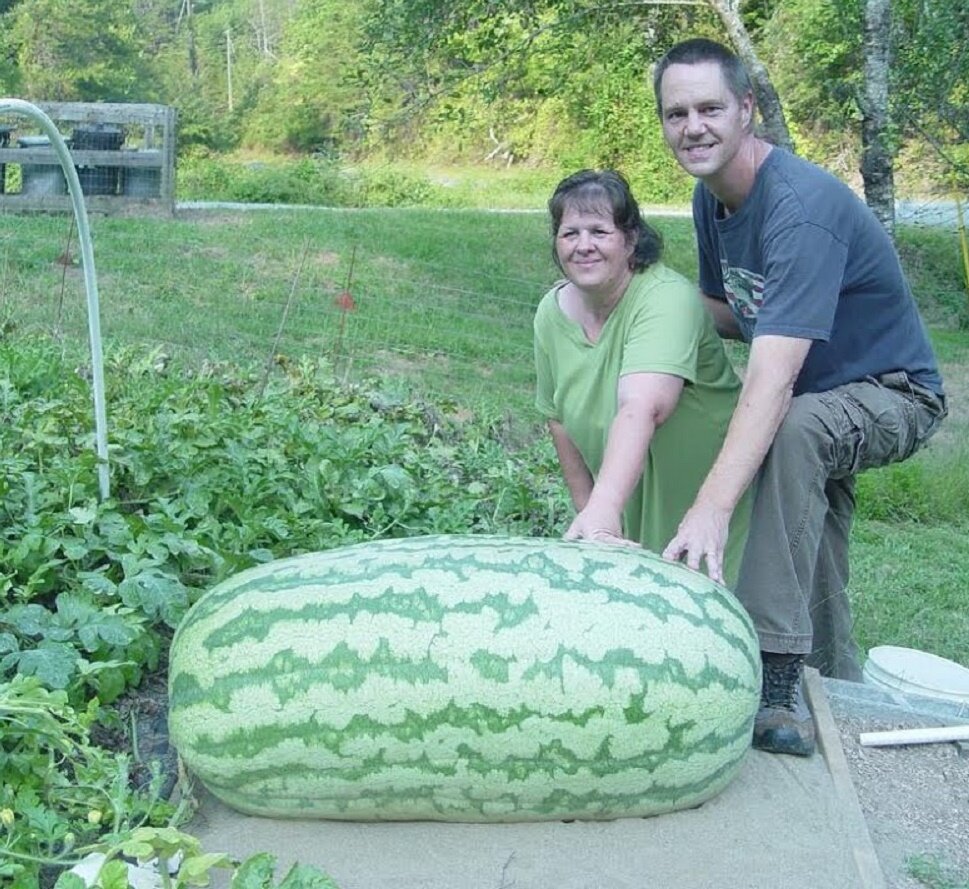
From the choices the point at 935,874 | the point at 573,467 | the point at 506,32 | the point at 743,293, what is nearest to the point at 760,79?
the point at 506,32

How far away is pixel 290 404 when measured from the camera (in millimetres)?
5090

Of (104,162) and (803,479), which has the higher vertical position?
(803,479)

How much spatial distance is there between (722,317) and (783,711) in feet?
3.96

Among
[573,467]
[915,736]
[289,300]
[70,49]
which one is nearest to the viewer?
[915,736]

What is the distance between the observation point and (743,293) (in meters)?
3.47

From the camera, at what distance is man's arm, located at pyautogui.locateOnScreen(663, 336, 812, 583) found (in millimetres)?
2875

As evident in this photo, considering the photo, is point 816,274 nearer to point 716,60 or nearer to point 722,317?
point 716,60

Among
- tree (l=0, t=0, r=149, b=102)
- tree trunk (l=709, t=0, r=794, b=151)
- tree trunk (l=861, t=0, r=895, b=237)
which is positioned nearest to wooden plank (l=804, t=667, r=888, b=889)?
tree trunk (l=861, t=0, r=895, b=237)

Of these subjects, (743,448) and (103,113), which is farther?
(103,113)

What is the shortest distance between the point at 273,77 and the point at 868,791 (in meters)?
35.1

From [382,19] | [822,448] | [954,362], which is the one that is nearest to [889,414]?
[822,448]

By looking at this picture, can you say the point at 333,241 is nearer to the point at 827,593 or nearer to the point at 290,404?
the point at 290,404

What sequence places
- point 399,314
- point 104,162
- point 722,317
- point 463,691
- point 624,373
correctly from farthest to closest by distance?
point 104,162 → point 399,314 → point 722,317 → point 624,373 → point 463,691

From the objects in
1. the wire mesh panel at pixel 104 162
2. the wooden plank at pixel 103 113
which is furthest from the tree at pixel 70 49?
the wooden plank at pixel 103 113
